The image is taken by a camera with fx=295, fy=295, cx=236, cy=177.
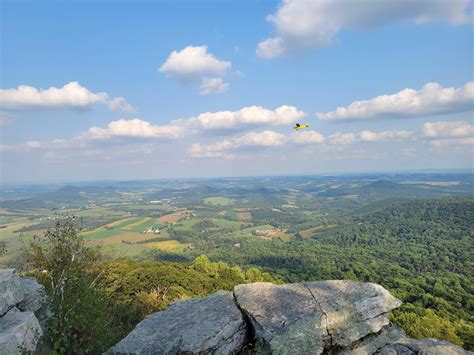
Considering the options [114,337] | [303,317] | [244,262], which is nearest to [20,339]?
[114,337]

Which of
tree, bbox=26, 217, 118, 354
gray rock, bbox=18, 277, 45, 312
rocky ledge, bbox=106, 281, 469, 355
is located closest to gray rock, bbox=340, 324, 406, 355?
rocky ledge, bbox=106, 281, 469, 355

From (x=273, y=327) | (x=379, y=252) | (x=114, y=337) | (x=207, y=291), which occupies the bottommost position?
(x=379, y=252)

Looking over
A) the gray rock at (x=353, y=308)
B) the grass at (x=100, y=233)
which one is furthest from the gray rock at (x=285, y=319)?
the grass at (x=100, y=233)

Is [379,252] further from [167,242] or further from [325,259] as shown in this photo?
[167,242]

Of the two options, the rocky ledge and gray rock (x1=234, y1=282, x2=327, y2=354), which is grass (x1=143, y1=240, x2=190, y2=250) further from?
gray rock (x1=234, y1=282, x2=327, y2=354)

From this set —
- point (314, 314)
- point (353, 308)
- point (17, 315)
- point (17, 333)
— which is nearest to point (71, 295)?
point (17, 333)

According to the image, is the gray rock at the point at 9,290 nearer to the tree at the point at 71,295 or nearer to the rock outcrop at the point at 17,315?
the rock outcrop at the point at 17,315
